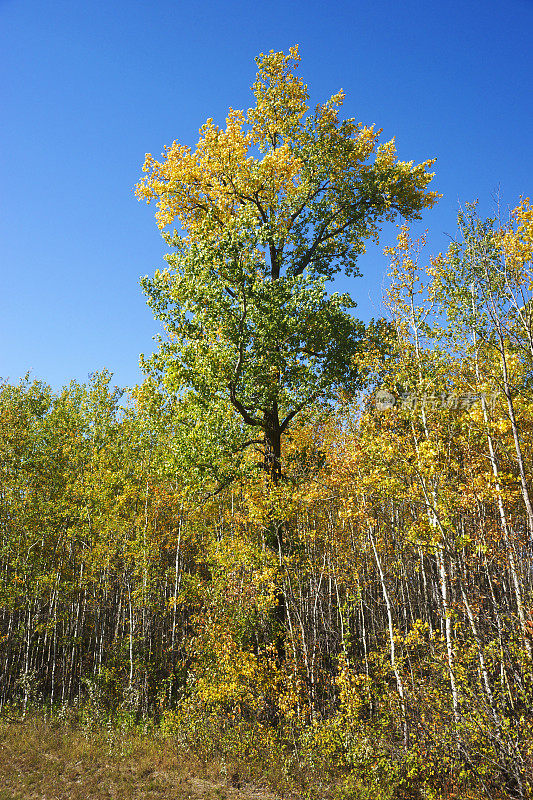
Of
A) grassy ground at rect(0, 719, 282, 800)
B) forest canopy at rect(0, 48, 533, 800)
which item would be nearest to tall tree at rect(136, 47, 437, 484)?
forest canopy at rect(0, 48, 533, 800)

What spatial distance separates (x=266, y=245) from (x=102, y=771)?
1264 centimetres

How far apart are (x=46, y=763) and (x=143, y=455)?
39.4 ft

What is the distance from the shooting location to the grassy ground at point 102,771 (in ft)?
27.5

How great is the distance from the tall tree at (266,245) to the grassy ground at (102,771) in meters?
6.33

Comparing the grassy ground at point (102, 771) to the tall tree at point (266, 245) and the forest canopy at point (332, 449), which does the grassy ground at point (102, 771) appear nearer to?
the forest canopy at point (332, 449)

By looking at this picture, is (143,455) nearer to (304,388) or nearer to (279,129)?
(304,388)

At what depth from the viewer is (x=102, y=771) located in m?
9.30

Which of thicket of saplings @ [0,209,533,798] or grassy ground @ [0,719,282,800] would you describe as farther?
grassy ground @ [0,719,282,800]

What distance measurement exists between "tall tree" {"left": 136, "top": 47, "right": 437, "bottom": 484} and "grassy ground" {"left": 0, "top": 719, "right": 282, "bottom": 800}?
6.33 meters

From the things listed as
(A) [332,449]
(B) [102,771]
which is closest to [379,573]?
(A) [332,449]

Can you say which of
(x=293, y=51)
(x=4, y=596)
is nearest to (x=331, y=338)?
(x=293, y=51)

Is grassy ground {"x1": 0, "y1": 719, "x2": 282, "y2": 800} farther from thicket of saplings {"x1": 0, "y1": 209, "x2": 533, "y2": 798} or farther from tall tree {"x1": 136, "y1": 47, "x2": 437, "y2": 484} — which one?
tall tree {"x1": 136, "y1": 47, "x2": 437, "y2": 484}

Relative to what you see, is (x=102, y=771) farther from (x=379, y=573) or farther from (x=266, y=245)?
(x=266, y=245)

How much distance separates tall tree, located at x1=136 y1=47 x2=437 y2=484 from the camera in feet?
34.0
